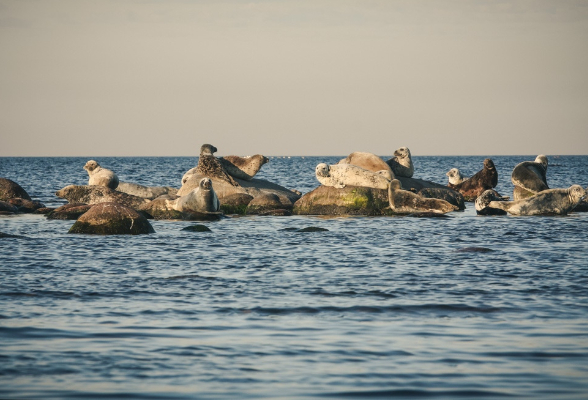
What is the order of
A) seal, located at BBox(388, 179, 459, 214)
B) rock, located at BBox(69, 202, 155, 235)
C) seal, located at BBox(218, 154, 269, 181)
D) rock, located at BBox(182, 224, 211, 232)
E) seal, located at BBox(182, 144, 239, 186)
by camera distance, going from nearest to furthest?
rock, located at BBox(69, 202, 155, 235), rock, located at BBox(182, 224, 211, 232), seal, located at BBox(388, 179, 459, 214), seal, located at BBox(182, 144, 239, 186), seal, located at BBox(218, 154, 269, 181)

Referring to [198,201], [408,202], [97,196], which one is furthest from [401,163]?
[97,196]

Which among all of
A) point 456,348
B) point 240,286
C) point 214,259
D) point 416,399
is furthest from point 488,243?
point 416,399

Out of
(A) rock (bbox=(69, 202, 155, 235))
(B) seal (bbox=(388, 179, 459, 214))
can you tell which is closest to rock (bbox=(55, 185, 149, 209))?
(A) rock (bbox=(69, 202, 155, 235))

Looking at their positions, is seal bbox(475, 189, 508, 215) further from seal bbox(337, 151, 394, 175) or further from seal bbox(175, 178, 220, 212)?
seal bbox(175, 178, 220, 212)

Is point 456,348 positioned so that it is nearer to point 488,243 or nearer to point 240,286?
point 240,286

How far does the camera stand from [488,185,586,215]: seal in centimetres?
2347

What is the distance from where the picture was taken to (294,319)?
29.5 feet

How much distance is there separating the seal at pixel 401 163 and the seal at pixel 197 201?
23.0ft

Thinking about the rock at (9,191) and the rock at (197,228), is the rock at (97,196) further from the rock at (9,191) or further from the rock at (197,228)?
the rock at (197,228)

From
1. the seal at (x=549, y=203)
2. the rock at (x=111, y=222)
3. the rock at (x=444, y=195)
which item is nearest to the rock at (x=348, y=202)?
the rock at (x=444, y=195)

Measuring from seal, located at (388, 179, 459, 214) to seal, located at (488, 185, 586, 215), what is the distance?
2.18m

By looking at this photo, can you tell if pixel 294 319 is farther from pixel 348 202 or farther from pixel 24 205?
pixel 24 205

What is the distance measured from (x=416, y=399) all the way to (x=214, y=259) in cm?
841

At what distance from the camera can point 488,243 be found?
1644 cm
